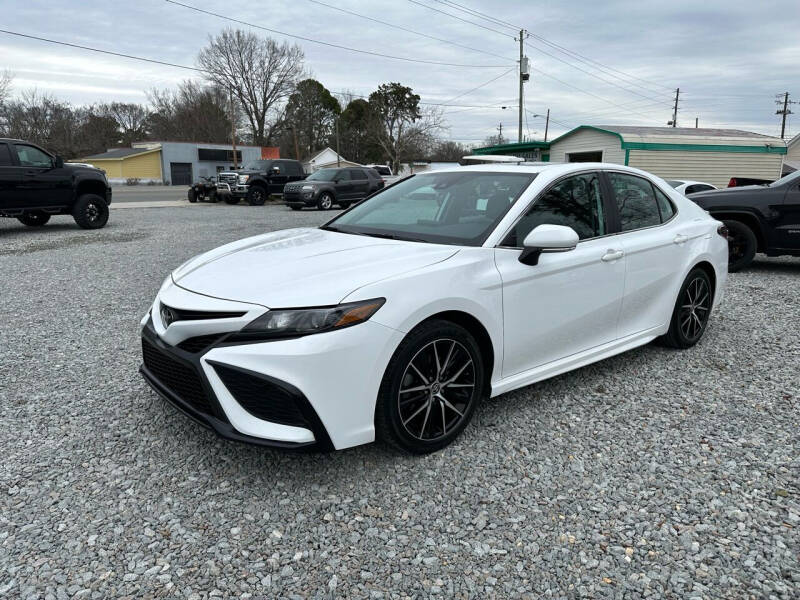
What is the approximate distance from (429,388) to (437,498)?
1.74 ft

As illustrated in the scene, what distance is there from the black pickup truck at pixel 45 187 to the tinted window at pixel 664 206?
12.3 meters

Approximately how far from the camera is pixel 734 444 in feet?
10.5

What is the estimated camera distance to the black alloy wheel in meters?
4.55

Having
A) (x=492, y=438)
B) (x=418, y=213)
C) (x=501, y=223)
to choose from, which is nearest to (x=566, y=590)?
(x=492, y=438)

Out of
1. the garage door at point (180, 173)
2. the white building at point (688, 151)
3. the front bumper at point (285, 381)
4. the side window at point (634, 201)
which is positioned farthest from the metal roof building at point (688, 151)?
the garage door at point (180, 173)

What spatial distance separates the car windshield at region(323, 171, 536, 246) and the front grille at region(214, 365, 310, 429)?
1.30 metres

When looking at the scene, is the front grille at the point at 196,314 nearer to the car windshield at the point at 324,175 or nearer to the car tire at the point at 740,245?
the car tire at the point at 740,245

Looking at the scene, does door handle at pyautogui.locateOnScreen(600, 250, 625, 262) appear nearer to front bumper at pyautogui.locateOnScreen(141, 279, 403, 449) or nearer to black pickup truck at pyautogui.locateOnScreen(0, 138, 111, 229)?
front bumper at pyautogui.locateOnScreen(141, 279, 403, 449)

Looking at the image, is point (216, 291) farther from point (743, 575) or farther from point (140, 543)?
point (743, 575)

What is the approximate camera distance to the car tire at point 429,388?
2.74 meters

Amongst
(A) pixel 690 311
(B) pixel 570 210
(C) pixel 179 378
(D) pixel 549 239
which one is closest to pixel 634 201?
(B) pixel 570 210

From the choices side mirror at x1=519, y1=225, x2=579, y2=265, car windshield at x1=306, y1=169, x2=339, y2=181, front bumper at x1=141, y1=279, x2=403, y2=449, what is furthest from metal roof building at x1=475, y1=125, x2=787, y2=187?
front bumper at x1=141, y1=279, x2=403, y2=449

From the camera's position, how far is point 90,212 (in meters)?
13.6

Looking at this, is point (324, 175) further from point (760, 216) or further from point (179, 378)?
point (179, 378)
